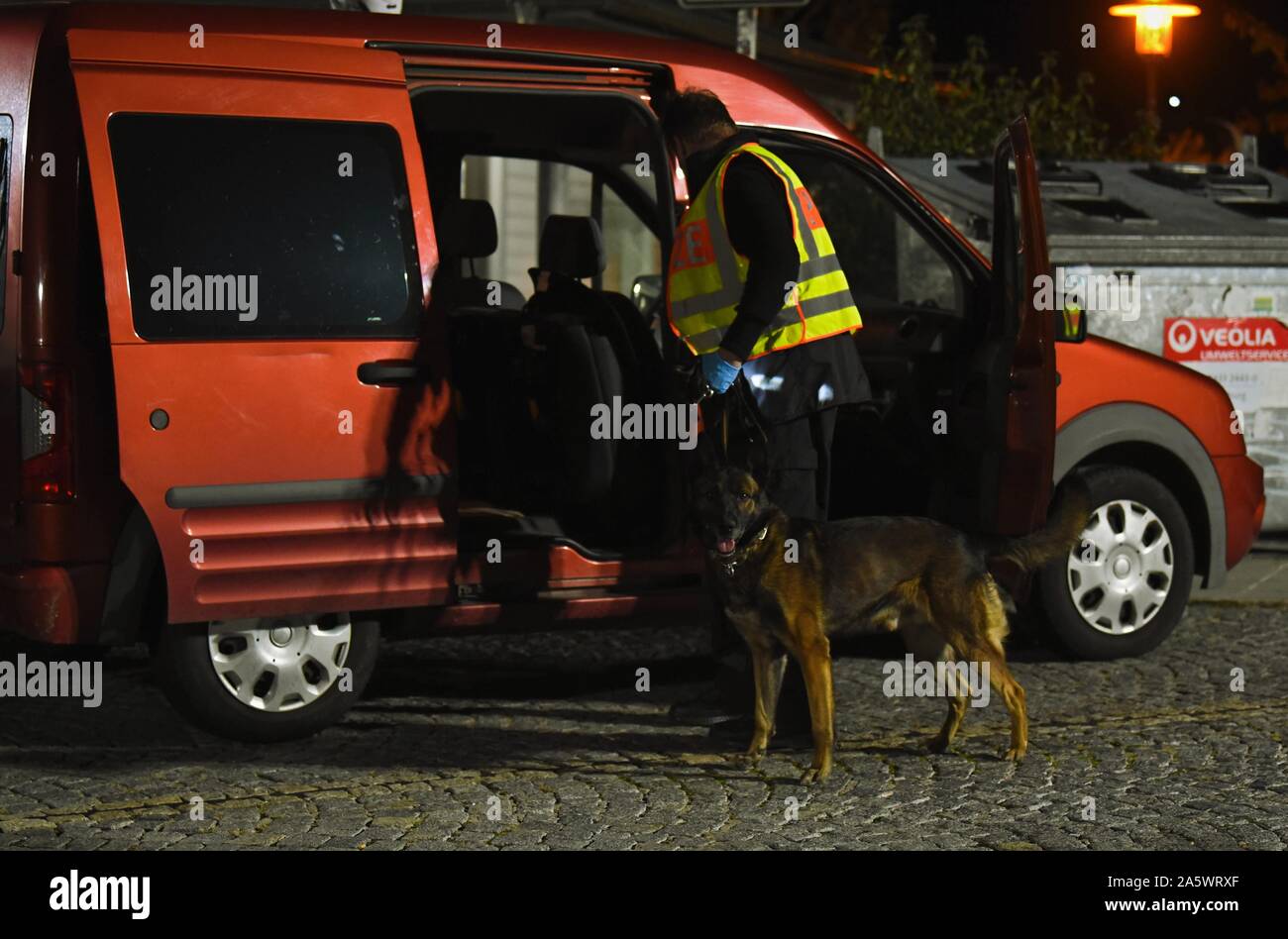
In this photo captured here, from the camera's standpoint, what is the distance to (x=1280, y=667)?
757cm

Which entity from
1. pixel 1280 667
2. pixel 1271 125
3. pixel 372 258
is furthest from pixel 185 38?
pixel 1271 125

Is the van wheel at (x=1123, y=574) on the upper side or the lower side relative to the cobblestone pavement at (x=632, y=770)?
upper

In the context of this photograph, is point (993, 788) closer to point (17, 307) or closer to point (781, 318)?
point (781, 318)

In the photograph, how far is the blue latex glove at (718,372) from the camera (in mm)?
5938

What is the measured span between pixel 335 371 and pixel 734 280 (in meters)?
1.19

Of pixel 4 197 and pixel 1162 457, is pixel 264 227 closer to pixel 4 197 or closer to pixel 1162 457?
pixel 4 197

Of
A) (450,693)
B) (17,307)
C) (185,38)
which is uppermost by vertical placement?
(185,38)

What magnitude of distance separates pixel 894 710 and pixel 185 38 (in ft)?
9.93

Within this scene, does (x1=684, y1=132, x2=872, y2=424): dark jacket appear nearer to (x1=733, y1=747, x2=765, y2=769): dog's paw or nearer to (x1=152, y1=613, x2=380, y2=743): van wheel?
(x1=733, y1=747, x2=765, y2=769): dog's paw

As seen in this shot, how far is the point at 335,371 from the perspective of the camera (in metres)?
6.14

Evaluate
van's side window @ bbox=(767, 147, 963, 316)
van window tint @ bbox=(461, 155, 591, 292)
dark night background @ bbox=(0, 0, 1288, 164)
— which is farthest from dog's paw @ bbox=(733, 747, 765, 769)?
dark night background @ bbox=(0, 0, 1288, 164)

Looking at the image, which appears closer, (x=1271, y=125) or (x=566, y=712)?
(x=566, y=712)

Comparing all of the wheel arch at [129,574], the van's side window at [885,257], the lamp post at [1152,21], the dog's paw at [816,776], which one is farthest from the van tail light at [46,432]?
the lamp post at [1152,21]

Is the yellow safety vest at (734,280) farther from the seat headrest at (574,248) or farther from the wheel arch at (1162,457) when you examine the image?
the wheel arch at (1162,457)
